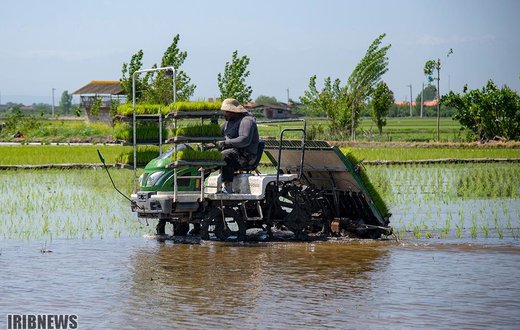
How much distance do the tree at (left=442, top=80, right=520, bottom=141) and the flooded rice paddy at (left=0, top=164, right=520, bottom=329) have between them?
25.3 m

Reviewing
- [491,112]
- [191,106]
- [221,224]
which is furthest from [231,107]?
[491,112]

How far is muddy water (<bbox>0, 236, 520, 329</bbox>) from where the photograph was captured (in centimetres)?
901

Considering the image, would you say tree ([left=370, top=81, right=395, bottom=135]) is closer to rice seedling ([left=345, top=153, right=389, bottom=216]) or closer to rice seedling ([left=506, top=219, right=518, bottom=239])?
rice seedling ([left=506, top=219, right=518, bottom=239])

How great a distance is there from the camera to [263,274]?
11.3 metres

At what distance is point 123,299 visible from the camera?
988 cm

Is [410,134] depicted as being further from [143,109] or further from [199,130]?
A: [199,130]

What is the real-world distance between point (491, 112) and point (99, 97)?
34.2 m

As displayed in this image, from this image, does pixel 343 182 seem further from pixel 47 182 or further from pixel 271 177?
pixel 47 182

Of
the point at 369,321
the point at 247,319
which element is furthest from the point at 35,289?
the point at 369,321

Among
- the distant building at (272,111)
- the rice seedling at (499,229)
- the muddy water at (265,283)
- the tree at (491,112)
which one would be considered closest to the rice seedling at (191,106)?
the muddy water at (265,283)

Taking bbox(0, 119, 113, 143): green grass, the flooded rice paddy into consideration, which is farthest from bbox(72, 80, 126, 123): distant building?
the flooded rice paddy

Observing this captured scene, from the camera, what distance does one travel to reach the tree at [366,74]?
5212 cm

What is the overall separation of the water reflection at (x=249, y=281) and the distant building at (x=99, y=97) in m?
52.9

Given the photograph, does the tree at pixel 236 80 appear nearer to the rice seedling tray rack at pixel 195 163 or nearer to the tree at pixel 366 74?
the tree at pixel 366 74
